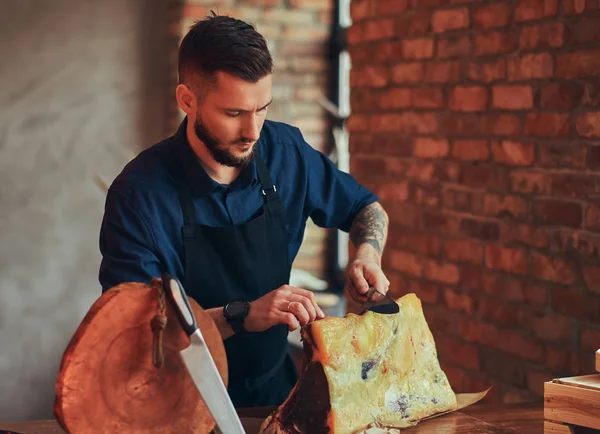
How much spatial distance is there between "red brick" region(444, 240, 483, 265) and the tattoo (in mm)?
561

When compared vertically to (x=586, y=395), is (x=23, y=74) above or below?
above

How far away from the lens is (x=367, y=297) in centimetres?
214

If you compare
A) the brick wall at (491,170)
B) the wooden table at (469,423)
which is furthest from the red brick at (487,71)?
the wooden table at (469,423)

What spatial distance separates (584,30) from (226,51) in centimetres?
109

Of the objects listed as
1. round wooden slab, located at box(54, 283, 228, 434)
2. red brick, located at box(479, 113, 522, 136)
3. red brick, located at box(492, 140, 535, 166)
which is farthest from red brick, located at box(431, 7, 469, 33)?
round wooden slab, located at box(54, 283, 228, 434)

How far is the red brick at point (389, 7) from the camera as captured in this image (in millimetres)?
3385

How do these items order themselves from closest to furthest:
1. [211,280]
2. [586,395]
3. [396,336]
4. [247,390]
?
[586,395] < [396,336] < [211,280] < [247,390]

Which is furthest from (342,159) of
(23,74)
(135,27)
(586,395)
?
(586,395)

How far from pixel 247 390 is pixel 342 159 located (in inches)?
99.9

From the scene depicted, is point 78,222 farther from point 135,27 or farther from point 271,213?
point 271,213

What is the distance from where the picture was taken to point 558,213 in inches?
107

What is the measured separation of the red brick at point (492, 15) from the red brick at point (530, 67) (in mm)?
137

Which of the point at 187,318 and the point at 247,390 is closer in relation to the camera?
the point at 187,318

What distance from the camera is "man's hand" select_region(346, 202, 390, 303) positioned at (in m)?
2.19
